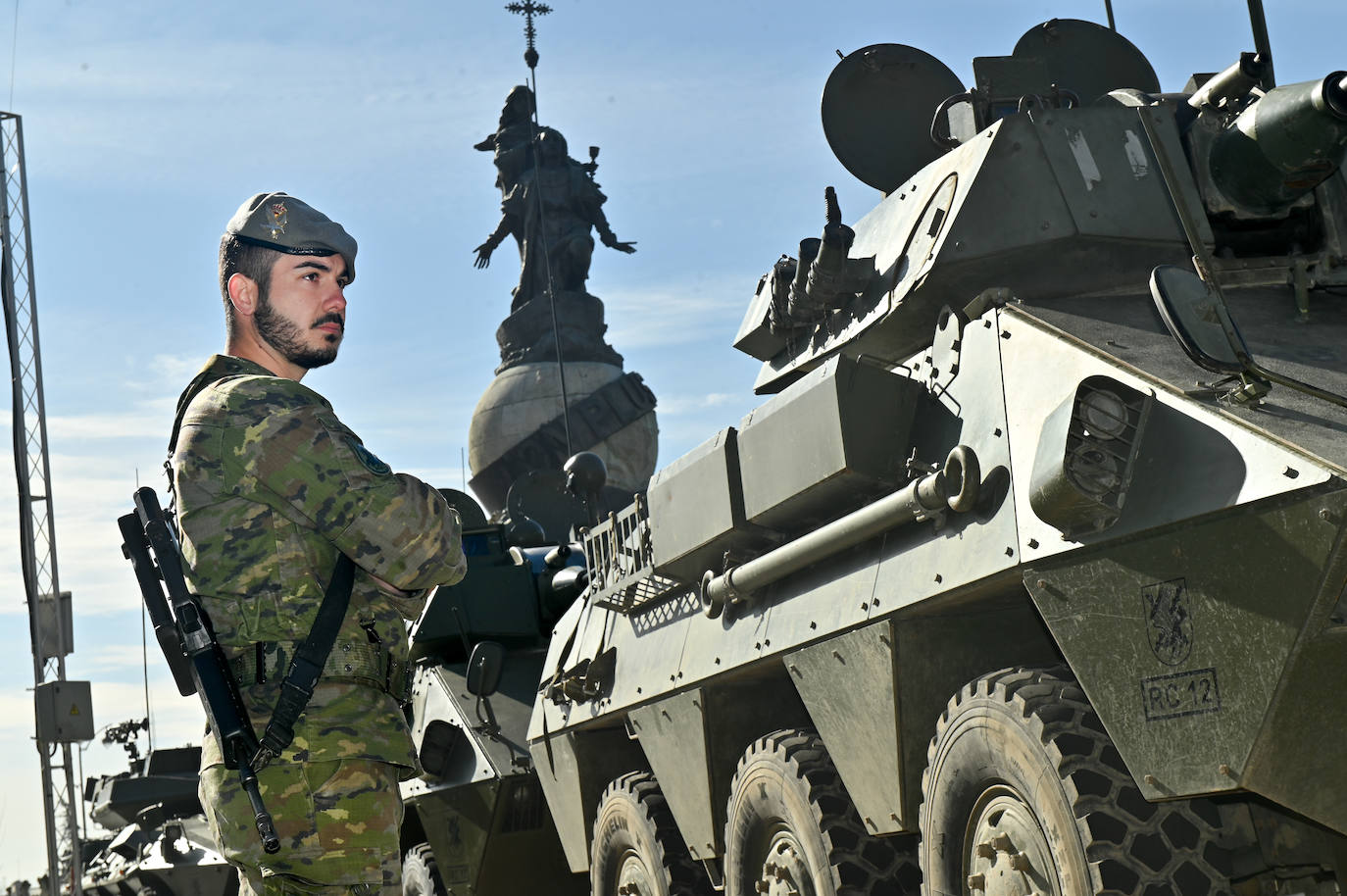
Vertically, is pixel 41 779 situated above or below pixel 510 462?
below

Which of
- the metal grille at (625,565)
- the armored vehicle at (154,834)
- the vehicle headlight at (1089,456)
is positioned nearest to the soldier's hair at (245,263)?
the vehicle headlight at (1089,456)

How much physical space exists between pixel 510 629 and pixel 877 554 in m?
5.54

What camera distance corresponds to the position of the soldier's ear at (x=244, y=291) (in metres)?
4.25

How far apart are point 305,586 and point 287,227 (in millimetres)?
856

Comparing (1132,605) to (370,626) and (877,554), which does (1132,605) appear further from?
(370,626)

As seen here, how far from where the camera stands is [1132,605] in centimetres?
459

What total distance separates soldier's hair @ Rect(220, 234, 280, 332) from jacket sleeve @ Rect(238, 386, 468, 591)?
387 millimetres

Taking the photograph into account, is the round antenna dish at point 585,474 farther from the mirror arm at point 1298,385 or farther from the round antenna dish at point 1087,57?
the mirror arm at point 1298,385

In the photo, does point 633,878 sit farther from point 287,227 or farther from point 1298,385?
point 287,227

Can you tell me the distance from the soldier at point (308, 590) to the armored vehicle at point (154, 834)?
1067 cm

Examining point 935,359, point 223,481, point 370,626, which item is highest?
point 935,359

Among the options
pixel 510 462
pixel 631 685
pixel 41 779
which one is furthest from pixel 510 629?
pixel 510 462

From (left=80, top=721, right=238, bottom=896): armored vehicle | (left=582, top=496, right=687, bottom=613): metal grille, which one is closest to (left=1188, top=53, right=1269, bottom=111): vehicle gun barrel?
(left=582, top=496, right=687, bottom=613): metal grille

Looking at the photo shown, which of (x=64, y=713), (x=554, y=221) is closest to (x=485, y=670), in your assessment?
(x=64, y=713)
